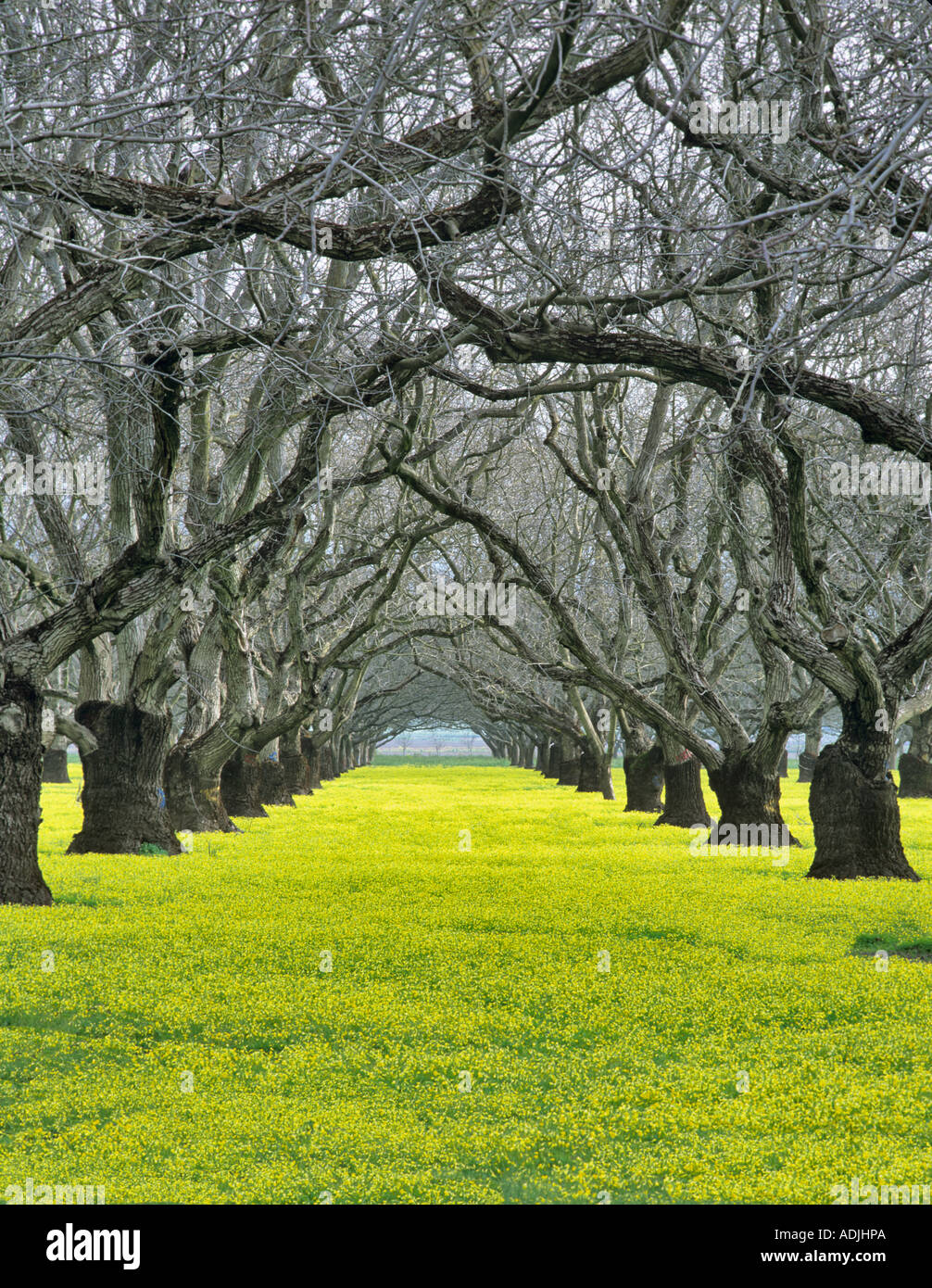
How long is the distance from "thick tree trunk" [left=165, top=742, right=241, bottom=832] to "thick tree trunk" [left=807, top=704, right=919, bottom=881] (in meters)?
12.0

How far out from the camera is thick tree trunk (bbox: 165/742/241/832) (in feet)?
65.9

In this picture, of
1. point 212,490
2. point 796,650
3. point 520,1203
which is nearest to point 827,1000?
point 520,1203

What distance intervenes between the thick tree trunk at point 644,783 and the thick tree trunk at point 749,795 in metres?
7.06

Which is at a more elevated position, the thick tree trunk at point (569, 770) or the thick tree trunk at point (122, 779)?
the thick tree trunk at point (122, 779)

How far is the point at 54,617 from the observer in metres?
11.9

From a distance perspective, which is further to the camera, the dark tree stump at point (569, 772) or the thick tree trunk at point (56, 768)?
the thick tree trunk at point (56, 768)

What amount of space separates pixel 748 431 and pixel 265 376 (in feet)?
19.0

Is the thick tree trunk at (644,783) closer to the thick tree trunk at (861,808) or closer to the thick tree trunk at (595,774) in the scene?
the thick tree trunk at (595,774)

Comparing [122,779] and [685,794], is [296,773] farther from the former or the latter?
[122,779]

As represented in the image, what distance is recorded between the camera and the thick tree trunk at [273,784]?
28906mm

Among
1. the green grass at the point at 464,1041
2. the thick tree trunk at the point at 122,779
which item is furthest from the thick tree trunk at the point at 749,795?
the thick tree trunk at the point at 122,779

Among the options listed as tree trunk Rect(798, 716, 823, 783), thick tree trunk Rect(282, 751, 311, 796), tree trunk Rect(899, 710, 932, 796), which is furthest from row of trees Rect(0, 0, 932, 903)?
tree trunk Rect(798, 716, 823, 783)

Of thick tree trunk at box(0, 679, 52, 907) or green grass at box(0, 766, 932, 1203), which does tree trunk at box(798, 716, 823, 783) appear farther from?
thick tree trunk at box(0, 679, 52, 907)

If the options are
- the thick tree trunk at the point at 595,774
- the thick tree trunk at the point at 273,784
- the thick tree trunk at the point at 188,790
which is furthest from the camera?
the thick tree trunk at the point at 595,774
